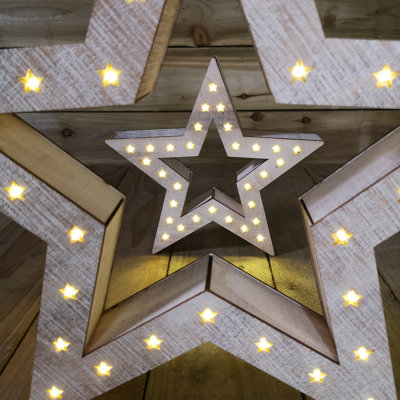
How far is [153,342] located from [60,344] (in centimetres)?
13

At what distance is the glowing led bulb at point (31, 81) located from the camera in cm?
66

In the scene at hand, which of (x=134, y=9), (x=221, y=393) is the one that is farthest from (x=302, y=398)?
(x=134, y=9)

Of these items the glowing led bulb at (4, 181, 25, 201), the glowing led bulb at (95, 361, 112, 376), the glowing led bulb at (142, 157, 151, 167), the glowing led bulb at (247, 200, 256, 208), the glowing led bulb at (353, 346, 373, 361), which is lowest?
the glowing led bulb at (95, 361, 112, 376)

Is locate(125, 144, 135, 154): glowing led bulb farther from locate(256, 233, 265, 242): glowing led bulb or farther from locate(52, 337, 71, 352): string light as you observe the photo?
locate(52, 337, 71, 352): string light

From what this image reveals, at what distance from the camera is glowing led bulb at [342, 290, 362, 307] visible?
705mm

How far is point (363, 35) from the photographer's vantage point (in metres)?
1.83

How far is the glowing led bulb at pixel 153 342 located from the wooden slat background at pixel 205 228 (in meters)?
0.14

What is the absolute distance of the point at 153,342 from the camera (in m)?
0.73

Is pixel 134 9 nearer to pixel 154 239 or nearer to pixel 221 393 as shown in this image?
pixel 221 393

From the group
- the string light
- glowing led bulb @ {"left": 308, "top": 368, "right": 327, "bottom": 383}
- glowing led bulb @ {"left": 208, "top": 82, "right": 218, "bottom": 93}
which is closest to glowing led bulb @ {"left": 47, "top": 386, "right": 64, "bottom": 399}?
the string light

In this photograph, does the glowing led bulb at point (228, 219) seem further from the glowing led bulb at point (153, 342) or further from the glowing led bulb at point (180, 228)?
the glowing led bulb at point (153, 342)

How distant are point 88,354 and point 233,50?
1.38 meters

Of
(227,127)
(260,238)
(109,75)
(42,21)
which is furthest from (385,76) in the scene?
(42,21)

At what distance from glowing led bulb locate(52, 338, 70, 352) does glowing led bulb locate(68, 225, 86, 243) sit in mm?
145
